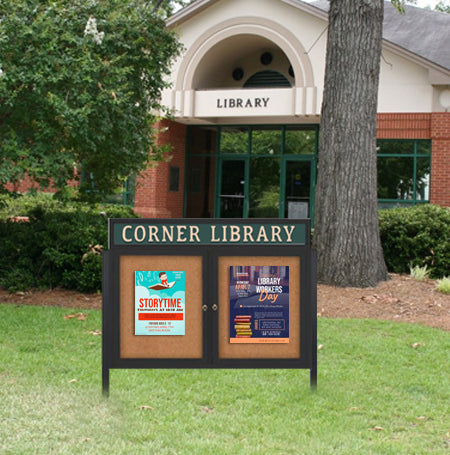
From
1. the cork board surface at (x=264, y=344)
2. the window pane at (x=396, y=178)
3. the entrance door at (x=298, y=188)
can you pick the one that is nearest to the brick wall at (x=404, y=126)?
the window pane at (x=396, y=178)

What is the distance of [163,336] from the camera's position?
5.01 meters

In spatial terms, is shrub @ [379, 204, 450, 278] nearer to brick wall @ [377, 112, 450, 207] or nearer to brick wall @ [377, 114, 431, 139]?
brick wall @ [377, 112, 450, 207]

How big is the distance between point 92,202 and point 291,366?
23.2ft

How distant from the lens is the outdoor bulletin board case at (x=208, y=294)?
16.2 ft

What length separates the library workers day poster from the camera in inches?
196

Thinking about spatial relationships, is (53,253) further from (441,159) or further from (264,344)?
(441,159)

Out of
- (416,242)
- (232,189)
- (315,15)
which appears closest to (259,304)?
(416,242)

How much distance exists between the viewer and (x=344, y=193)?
10.2 metres

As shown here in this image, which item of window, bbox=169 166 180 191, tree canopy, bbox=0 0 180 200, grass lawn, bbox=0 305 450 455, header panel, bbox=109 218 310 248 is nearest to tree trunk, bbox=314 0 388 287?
tree canopy, bbox=0 0 180 200

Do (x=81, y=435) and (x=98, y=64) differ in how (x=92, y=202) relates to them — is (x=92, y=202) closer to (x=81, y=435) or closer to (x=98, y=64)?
(x=98, y=64)

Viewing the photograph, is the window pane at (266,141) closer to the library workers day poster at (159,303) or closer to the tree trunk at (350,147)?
the tree trunk at (350,147)

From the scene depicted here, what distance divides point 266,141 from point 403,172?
4605 millimetres

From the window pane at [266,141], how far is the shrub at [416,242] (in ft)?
32.5

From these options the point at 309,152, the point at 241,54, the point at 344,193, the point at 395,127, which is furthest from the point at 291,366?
the point at 241,54
